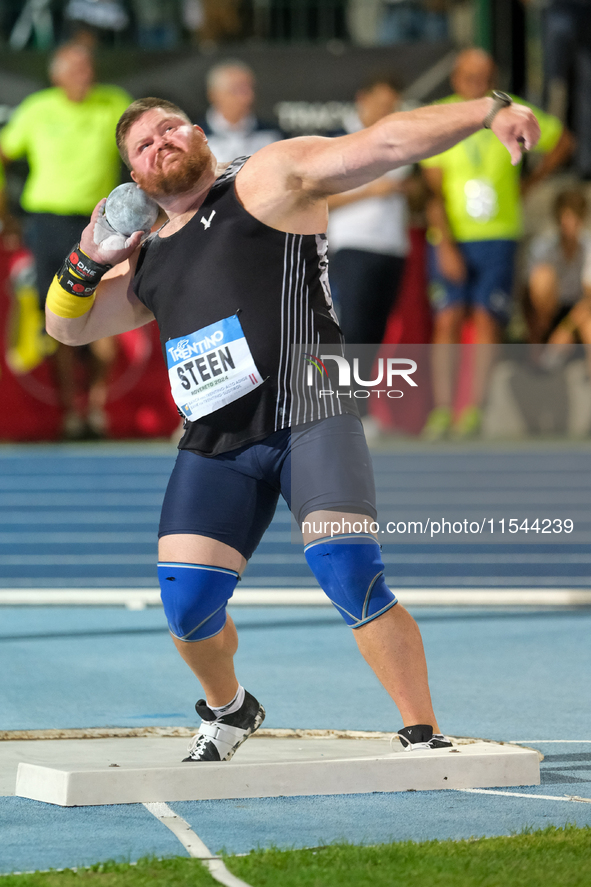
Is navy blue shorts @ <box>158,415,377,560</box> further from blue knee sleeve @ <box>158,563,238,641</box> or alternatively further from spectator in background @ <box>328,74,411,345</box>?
spectator in background @ <box>328,74,411,345</box>

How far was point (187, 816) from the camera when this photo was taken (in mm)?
3518

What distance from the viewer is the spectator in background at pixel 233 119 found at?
10.9 m

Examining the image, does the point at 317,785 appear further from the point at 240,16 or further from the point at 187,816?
the point at 240,16

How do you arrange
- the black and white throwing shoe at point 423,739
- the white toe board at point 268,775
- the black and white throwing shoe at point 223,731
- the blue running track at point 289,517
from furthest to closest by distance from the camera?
the blue running track at point 289,517, the black and white throwing shoe at point 223,731, the black and white throwing shoe at point 423,739, the white toe board at point 268,775

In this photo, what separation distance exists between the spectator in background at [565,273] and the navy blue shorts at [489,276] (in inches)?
34.2

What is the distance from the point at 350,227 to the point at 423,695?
741 centimetres

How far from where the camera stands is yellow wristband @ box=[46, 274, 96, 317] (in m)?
4.03

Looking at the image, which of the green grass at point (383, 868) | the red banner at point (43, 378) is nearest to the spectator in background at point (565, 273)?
the red banner at point (43, 378)

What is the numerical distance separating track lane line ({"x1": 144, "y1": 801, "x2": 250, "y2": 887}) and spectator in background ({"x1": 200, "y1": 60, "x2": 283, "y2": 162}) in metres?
8.00

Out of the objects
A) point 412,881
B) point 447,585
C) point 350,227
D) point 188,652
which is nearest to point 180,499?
point 188,652

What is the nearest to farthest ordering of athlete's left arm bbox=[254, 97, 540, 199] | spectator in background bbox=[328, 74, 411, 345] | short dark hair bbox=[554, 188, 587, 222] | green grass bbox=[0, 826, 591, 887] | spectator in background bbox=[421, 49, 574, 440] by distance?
green grass bbox=[0, 826, 591, 887]
athlete's left arm bbox=[254, 97, 540, 199]
spectator in background bbox=[328, 74, 411, 345]
spectator in background bbox=[421, 49, 574, 440]
short dark hair bbox=[554, 188, 587, 222]

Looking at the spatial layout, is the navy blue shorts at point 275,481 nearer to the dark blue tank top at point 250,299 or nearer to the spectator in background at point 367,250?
the dark blue tank top at point 250,299

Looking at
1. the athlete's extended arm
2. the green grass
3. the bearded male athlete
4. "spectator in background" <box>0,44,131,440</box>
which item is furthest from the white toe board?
"spectator in background" <box>0,44,131,440</box>

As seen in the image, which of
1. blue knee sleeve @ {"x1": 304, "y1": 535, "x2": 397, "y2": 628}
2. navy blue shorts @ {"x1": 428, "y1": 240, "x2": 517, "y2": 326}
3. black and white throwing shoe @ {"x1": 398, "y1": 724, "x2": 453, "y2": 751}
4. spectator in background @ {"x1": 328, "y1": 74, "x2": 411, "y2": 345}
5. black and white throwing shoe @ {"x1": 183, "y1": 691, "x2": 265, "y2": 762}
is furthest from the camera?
navy blue shorts @ {"x1": 428, "y1": 240, "x2": 517, "y2": 326}
